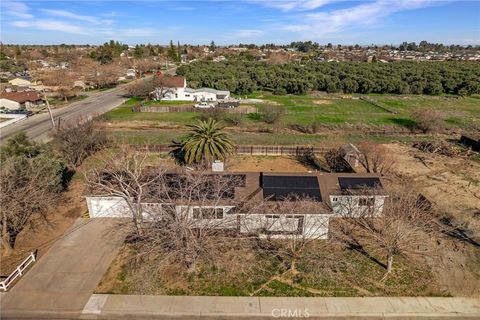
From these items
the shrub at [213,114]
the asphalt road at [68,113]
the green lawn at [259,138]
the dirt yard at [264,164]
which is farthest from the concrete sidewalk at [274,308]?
the shrub at [213,114]

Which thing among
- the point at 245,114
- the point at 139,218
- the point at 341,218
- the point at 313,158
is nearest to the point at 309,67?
the point at 245,114

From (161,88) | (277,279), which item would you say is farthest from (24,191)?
(161,88)

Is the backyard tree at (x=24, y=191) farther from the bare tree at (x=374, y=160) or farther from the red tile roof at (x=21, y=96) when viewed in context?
the red tile roof at (x=21, y=96)

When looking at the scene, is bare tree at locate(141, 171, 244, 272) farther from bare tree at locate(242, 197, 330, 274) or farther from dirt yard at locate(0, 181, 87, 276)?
dirt yard at locate(0, 181, 87, 276)

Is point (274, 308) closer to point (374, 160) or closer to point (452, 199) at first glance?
point (452, 199)

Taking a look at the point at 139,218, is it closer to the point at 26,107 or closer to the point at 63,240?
the point at 63,240

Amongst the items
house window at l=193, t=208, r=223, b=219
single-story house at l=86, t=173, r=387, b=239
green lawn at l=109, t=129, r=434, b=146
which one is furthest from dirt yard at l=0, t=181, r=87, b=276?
green lawn at l=109, t=129, r=434, b=146
